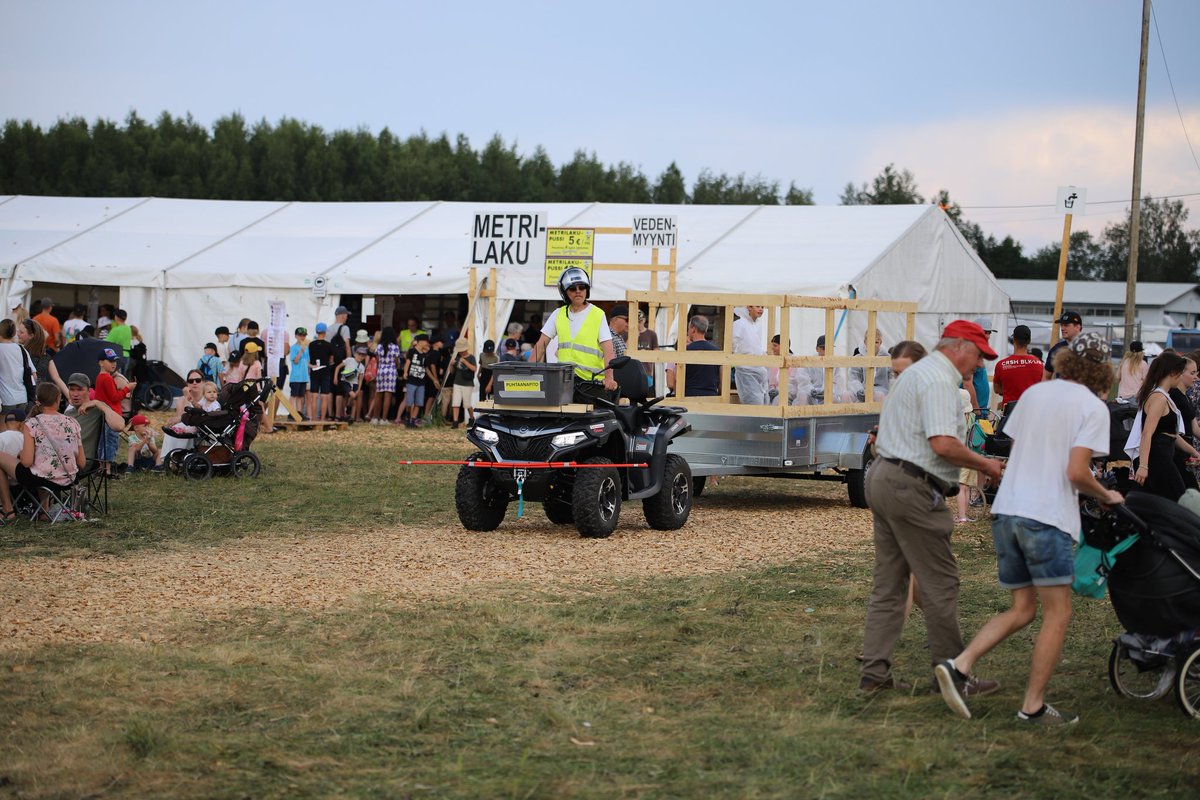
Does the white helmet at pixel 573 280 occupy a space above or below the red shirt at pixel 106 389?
above

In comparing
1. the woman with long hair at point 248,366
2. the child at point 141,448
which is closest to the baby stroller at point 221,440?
the child at point 141,448

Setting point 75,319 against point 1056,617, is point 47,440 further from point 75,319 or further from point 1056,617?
point 75,319

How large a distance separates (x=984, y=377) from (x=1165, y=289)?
3525 inches

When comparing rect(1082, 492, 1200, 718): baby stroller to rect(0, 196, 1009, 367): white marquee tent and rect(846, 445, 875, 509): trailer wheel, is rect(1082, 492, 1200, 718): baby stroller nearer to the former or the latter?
rect(846, 445, 875, 509): trailer wheel

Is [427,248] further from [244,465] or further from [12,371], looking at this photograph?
[12,371]

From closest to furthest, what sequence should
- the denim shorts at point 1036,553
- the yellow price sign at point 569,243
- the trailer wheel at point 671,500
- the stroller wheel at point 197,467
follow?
the denim shorts at point 1036,553
the trailer wheel at point 671,500
the stroller wheel at point 197,467
the yellow price sign at point 569,243

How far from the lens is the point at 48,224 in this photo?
2973cm

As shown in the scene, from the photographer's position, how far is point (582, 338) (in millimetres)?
11359

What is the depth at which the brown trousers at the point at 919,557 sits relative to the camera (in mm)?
6258

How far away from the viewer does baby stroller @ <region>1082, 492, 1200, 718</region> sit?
591 centimetres

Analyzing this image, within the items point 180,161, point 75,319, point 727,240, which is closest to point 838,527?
point 727,240

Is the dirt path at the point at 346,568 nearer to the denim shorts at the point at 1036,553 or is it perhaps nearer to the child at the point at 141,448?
the denim shorts at the point at 1036,553

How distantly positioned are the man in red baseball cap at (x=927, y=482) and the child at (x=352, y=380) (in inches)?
704

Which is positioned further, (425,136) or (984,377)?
(425,136)
